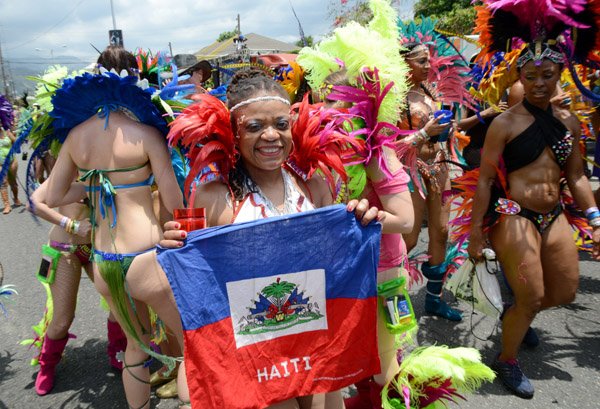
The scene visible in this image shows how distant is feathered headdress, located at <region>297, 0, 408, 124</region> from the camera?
196 centimetres

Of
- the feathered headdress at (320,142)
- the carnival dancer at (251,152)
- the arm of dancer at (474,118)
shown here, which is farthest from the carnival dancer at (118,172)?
the arm of dancer at (474,118)

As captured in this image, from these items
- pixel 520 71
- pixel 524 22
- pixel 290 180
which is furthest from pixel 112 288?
pixel 524 22

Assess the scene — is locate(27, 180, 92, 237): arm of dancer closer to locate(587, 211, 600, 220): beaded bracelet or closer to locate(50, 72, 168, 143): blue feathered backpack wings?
locate(50, 72, 168, 143): blue feathered backpack wings

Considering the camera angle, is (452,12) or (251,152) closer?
(251,152)

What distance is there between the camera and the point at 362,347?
6.08 feet

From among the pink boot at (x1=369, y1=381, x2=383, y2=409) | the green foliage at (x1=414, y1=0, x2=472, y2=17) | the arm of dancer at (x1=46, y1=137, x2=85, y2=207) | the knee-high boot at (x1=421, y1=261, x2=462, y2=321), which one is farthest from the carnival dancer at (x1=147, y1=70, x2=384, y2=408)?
the green foliage at (x1=414, y1=0, x2=472, y2=17)

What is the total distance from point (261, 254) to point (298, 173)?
493 millimetres

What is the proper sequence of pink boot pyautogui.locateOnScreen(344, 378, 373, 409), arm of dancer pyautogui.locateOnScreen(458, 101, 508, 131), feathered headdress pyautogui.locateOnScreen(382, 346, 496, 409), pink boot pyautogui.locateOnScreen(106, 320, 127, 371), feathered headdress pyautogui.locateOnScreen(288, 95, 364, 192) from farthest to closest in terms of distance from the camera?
arm of dancer pyautogui.locateOnScreen(458, 101, 508, 131)
pink boot pyautogui.locateOnScreen(106, 320, 127, 371)
pink boot pyautogui.locateOnScreen(344, 378, 373, 409)
feathered headdress pyautogui.locateOnScreen(382, 346, 496, 409)
feathered headdress pyautogui.locateOnScreen(288, 95, 364, 192)

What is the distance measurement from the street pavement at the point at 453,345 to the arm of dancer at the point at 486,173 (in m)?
0.83

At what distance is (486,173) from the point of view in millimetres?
2779

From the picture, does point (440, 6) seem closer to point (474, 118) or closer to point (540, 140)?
point (474, 118)

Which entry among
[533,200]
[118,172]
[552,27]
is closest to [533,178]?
[533,200]

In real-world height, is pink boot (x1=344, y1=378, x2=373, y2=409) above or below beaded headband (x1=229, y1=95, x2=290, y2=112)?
below

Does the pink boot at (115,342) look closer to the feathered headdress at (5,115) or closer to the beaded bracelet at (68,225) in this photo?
the beaded bracelet at (68,225)
